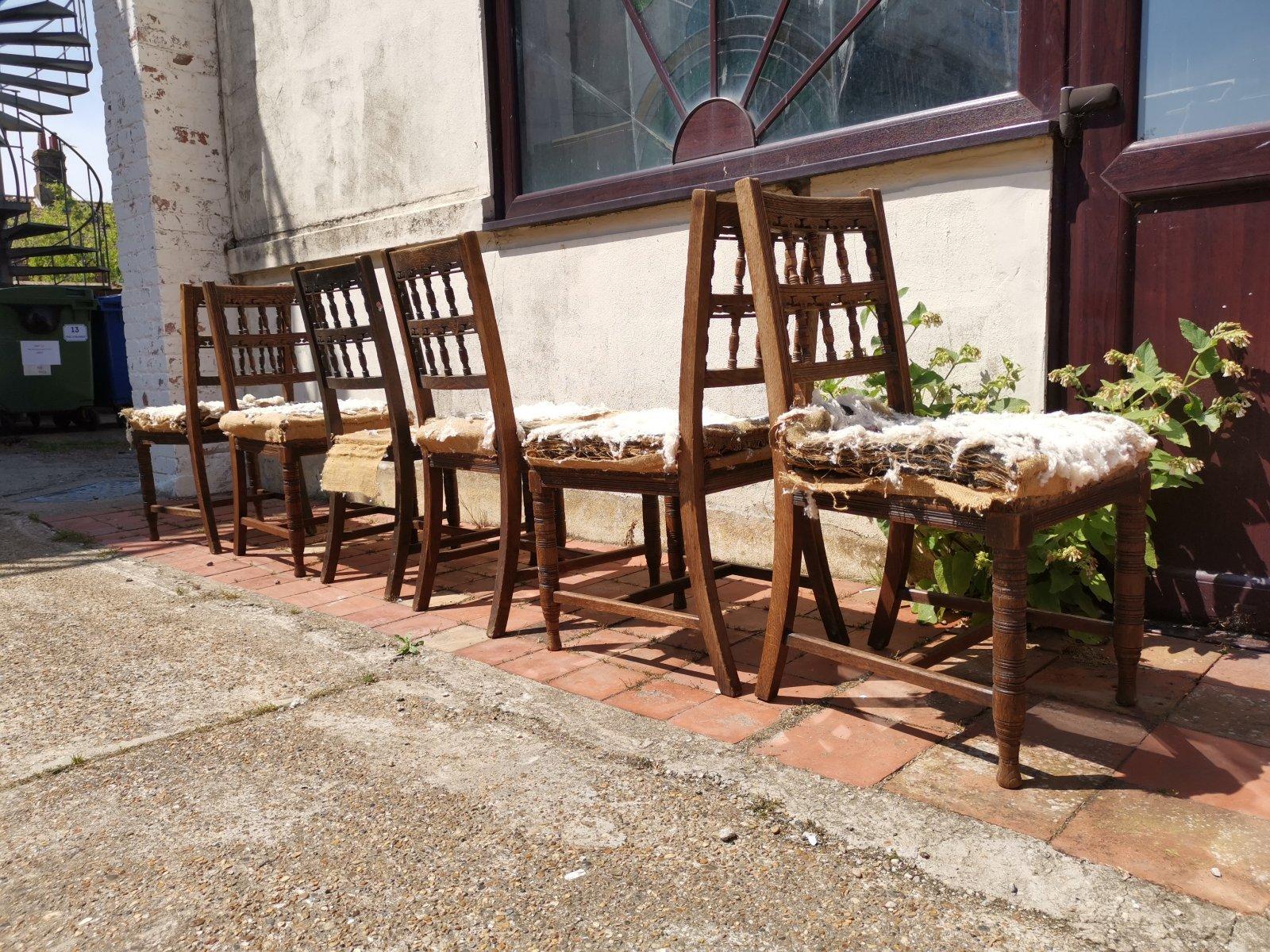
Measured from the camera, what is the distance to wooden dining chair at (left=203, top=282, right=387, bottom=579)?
11.6 feet

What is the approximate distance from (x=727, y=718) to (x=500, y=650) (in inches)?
31.0

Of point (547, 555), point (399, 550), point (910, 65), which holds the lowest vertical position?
Answer: point (399, 550)

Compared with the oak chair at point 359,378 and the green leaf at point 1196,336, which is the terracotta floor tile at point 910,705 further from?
the oak chair at point 359,378

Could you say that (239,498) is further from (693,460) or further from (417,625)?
(693,460)

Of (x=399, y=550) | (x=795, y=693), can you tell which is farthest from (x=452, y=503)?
(x=795, y=693)

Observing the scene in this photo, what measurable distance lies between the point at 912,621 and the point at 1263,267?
1217 mm

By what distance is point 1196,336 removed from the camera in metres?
2.35

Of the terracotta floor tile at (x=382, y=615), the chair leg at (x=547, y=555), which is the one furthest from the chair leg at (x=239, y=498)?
the chair leg at (x=547, y=555)

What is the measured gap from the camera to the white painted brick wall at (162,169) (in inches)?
213

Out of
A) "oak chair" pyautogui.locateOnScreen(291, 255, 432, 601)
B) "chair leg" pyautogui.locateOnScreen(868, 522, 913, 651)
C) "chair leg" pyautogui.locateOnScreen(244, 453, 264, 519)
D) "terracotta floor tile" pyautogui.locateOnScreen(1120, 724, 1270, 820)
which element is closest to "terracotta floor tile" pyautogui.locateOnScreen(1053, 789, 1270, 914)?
"terracotta floor tile" pyautogui.locateOnScreen(1120, 724, 1270, 820)

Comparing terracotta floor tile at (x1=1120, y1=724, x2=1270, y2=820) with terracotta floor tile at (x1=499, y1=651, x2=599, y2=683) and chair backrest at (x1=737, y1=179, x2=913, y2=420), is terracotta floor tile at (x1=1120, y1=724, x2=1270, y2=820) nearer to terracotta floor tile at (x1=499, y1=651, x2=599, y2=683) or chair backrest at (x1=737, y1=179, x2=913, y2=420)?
chair backrest at (x1=737, y1=179, x2=913, y2=420)

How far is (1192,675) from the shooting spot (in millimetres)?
2227

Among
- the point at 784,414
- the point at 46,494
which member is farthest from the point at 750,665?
the point at 46,494

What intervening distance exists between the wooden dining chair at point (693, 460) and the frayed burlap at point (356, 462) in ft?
2.76
